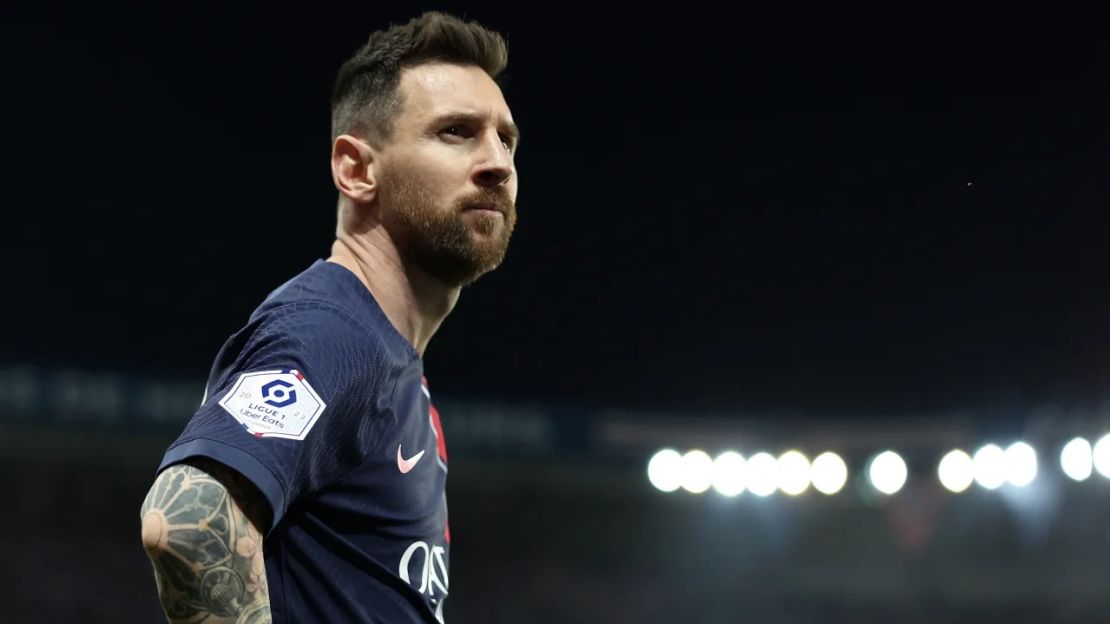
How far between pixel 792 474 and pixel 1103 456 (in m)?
3.38

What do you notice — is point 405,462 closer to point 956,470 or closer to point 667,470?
point 956,470

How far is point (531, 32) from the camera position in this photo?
8984 millimetres

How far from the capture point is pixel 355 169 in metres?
1.99

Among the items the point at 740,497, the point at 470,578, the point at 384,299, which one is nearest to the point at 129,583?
the point at 470,578

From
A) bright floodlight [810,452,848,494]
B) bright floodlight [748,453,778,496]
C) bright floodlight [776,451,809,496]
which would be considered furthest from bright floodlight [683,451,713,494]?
bright floodlight [810,452,848,494]

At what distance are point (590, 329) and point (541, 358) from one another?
895 millimetres

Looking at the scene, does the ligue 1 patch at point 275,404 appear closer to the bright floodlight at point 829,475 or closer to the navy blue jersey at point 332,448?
the navy blue jersey at point 332,448

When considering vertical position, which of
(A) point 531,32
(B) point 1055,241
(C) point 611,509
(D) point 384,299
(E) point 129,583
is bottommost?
(E) point 129,583

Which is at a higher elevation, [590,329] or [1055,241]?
[1055,241]

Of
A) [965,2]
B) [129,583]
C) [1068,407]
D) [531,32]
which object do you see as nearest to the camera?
[965,2]

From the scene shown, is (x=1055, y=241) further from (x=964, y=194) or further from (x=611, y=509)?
(x=611, y=509)

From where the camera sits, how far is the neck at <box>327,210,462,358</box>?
1.87 meters

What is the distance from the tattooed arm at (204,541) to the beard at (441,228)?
67cm

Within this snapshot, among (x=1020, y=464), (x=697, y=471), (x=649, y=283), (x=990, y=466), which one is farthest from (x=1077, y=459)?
(x=649, y=283)
